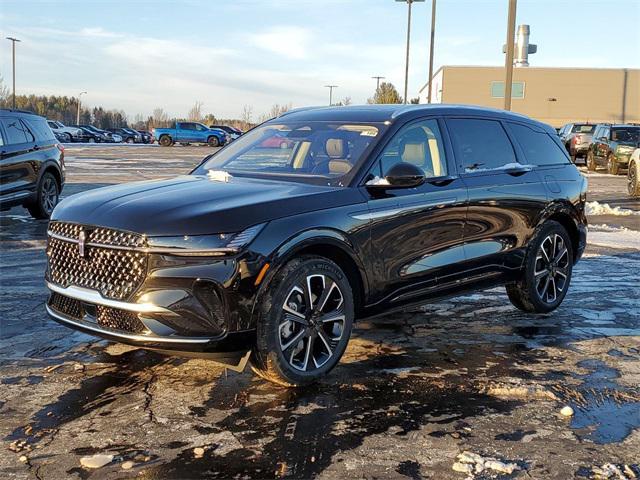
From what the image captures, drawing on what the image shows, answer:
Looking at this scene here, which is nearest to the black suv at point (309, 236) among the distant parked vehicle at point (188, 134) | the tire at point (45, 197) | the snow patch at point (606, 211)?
the tire at point (45, 197)

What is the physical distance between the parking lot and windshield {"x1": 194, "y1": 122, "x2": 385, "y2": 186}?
4.49 ft

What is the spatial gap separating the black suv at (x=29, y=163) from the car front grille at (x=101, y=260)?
24.7 feet

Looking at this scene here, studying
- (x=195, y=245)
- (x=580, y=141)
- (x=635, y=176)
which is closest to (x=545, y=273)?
(x=195, y=245)

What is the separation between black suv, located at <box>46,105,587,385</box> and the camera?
4.10 m

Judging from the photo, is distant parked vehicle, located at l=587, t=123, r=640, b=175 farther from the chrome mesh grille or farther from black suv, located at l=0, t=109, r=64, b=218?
the chrome mesh grille

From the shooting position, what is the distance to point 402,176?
4.86 m

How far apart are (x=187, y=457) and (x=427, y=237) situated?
2.51 meters

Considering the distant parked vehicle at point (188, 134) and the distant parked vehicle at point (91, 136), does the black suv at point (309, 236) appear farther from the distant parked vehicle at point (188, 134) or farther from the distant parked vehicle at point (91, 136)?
the distant parked vehicle at point (91, 136)

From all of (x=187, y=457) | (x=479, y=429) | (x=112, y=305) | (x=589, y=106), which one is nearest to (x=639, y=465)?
(x=479, y=429)

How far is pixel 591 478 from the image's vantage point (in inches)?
133

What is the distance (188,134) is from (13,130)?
1665 inches

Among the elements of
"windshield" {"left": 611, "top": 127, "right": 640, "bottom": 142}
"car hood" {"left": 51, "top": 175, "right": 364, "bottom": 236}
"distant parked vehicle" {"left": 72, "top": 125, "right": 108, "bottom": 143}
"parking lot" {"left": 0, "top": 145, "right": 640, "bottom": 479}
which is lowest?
"parking lot" {"left": 0, "top": 145, "right": 640, "bottom": 479}

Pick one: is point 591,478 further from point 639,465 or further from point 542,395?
point 542,395

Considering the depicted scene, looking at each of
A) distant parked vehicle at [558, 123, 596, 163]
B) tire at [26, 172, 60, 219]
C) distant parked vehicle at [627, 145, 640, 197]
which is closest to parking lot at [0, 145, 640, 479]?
tire at [26, 172, 60, 219]
